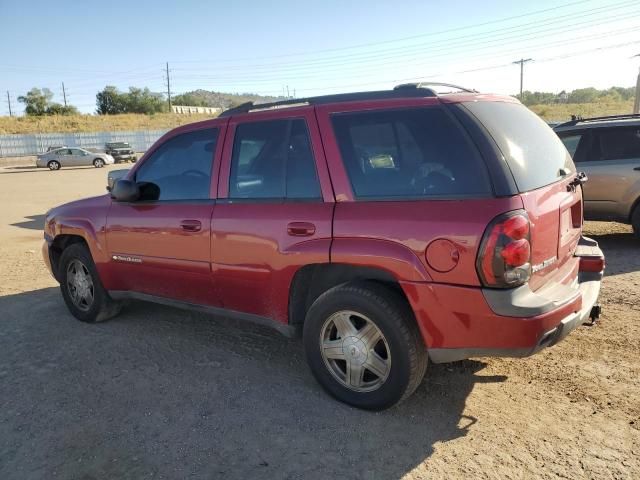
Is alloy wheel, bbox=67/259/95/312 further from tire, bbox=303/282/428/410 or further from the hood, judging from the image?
tire, bbox=303/282/428/410

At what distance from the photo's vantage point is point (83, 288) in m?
4.98

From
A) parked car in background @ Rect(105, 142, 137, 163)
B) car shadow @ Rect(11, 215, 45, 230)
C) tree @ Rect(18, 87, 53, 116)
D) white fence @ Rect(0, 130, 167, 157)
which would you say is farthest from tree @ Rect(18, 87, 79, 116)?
car shadow @ Rect(11, 215, 45, 230)

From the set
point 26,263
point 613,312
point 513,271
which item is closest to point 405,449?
point 513,271

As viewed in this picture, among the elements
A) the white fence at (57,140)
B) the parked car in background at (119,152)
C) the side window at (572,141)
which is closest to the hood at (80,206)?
the side window at (572,141)

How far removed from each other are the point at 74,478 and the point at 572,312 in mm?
2827

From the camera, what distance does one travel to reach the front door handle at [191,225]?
383 centimetres

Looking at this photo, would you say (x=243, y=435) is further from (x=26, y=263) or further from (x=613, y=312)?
(x=26, y=263)

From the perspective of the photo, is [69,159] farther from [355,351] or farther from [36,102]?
[36,102]

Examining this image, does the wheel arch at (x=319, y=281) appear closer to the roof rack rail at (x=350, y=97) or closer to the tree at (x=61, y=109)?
the roof rack rail at (x=350, y=97)

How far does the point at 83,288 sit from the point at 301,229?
9.26ft

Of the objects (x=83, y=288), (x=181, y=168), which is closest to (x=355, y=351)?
(x=181, y=168)

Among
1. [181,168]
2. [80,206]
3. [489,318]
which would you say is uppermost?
[181,168]

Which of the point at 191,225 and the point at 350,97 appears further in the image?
the point at 191,225

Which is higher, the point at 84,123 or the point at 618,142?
the point at 84,123
